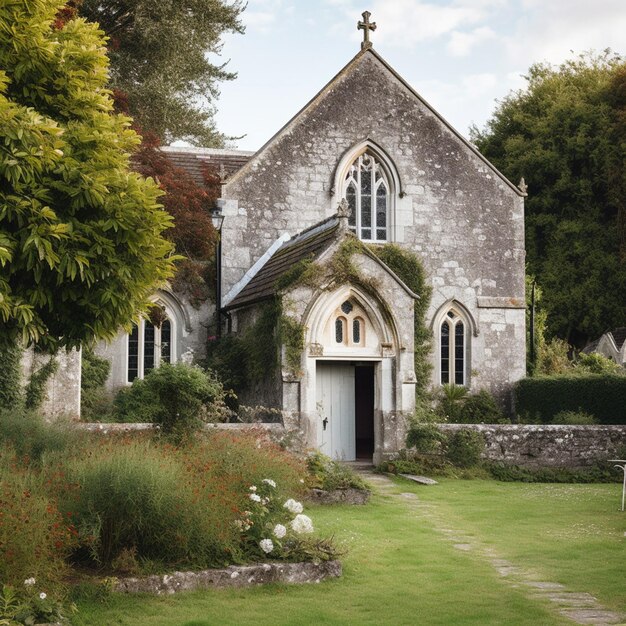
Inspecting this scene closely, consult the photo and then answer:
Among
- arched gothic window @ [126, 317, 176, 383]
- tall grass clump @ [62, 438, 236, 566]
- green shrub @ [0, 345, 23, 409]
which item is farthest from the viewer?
arched gothic window @ [126, 317, 176, 383]

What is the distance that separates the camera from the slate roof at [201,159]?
27.0 m

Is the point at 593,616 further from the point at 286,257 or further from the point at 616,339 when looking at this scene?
the point at 616,339

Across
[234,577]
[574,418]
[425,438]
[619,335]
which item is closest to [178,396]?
[234,577]

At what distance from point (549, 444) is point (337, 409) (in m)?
4.84

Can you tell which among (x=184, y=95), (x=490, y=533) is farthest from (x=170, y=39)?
(x=490, y=533)

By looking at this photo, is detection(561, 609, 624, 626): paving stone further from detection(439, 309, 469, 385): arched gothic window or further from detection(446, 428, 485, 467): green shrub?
detection(439, 309, 469, 385): arched gothic window

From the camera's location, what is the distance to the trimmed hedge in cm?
2417

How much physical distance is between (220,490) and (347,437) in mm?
11399

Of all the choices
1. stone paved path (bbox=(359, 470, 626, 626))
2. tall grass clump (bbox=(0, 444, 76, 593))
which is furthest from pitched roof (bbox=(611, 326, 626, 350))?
tall grass clump (bbox=(0, 444, 76, 593))

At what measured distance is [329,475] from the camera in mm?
16219

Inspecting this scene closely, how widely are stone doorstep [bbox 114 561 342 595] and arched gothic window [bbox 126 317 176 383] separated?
1459 centimetres

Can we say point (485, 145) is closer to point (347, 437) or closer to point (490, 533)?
point (347, 437)

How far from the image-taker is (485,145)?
47469mm

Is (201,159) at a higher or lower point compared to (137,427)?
higher
